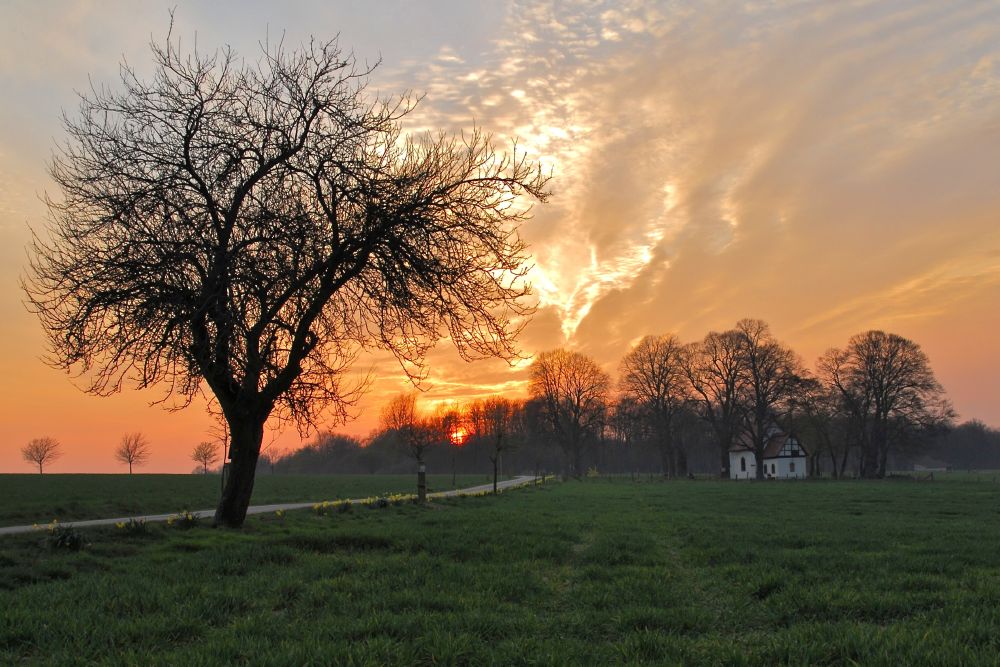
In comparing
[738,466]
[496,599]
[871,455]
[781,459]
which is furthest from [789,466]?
[496,599]

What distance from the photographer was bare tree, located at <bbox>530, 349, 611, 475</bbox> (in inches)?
3105

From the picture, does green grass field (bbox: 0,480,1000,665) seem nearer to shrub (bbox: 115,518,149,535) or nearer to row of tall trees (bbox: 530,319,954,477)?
shrub (bbox: 115,518,149,535)

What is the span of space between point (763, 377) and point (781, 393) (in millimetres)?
2249

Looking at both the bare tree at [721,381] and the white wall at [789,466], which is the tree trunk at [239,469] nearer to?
the bare tree at [721,381]

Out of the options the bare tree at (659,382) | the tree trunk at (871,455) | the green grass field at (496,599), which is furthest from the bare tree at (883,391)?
the green grass field at (496,599)

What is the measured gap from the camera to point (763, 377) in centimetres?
6278

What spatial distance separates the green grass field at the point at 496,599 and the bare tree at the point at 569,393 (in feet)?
213

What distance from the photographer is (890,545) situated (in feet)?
41.2

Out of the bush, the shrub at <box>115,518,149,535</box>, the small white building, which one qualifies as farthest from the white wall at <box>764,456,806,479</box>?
the bush

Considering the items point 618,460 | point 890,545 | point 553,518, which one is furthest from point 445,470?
point 890,545

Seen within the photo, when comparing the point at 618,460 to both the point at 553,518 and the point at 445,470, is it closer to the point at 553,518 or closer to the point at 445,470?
the point at 445,470

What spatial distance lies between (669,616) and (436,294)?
857 cm

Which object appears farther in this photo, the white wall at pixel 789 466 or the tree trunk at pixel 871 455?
the white wall at pixel 789 466

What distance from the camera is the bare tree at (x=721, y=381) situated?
65250 millimetres
